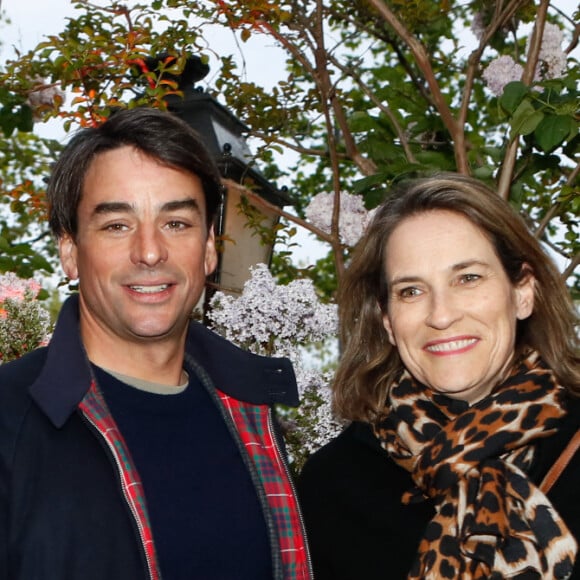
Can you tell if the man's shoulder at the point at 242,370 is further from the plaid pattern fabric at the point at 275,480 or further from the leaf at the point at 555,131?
the leaf at the point at 555,131

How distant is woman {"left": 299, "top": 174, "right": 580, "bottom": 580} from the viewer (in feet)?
9.67

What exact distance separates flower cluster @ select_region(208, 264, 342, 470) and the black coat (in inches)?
8.4

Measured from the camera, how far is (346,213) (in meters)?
4.62

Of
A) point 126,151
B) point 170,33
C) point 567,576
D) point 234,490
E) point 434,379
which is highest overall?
point 170,33

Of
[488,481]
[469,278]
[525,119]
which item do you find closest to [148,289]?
[469,278]

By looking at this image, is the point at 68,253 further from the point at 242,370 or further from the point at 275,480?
the point at 275,480

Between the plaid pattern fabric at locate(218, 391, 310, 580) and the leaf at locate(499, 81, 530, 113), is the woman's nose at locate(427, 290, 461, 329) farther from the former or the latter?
the leaf at locate(499, 81, 530, 113)

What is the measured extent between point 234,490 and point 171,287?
0.67 meters

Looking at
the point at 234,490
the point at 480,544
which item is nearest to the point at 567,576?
the point at 480,544

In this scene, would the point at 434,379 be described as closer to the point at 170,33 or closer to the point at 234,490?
the point at 234,490

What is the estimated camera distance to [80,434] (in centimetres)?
275

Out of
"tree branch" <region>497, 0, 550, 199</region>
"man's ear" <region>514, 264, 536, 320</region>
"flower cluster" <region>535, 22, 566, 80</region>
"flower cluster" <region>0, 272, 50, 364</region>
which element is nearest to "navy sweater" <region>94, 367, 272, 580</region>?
"flower cluster" <region>0, 272, 50, 364</region>

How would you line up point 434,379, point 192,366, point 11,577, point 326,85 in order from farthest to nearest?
point 326,85
point 192,366
point 434,379
point 11,577

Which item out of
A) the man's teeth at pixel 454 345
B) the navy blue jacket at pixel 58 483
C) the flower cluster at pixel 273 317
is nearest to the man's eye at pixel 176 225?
the navy blue jacket at pixel 58 483
